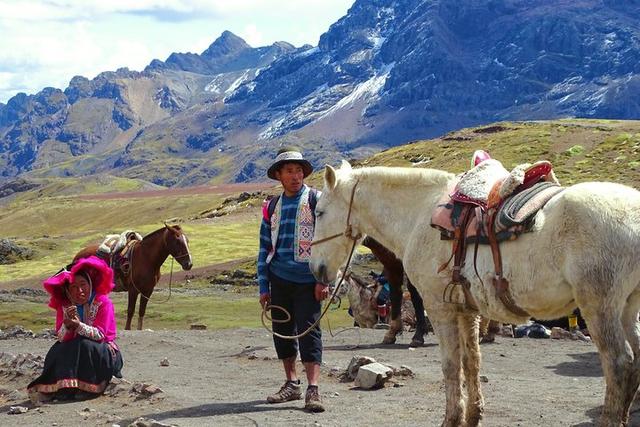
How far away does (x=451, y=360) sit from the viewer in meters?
7.91

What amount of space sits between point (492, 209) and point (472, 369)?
1.94 metres

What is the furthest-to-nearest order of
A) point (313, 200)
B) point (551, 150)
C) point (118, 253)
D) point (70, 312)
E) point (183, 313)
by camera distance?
point (551, 150) → point (183, 313) → point (118, 253) → point (70, 312) → point (313, 200)

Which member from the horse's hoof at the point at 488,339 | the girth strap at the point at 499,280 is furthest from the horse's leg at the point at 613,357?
the horse's hoof at the point at 488,339

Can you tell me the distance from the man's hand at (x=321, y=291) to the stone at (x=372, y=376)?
2180 millimetres

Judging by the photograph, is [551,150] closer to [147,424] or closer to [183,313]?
[183,313]

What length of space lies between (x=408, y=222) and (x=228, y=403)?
14.0 ft

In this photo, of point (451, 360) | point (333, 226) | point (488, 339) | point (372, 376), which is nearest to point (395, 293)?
point (488, 339)

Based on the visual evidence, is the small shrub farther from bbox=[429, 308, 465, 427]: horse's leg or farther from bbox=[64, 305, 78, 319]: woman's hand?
bbox=[429, 308, 465, 427]: horse's leg

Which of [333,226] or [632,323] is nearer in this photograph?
[632,323]

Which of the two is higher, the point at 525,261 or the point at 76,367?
the point at 525,261

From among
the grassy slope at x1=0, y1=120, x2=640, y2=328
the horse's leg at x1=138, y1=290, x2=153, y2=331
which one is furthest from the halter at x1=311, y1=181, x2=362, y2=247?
the grassy slope at x1=0, y1=120, x2=640, y2=328

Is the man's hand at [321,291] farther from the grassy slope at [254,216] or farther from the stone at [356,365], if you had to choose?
the grassy slope at [254,216]

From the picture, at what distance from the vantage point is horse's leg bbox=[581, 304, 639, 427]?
6.49 metres

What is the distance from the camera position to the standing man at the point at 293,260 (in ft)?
32.8
